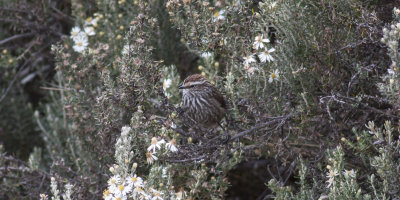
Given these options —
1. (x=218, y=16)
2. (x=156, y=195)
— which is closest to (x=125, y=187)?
(x=156, y=195)

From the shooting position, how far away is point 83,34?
18.0ft

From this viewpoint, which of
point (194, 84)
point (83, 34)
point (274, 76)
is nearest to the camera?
point (274, 76)

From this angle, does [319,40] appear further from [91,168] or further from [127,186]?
[91,168]

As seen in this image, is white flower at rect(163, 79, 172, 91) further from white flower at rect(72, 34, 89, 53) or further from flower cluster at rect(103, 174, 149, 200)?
flower cluster at rect(103, 174, 149, 200)

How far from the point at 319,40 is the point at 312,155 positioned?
1.11 meters

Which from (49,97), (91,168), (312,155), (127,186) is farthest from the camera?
(49,97)

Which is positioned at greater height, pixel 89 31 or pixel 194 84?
pixel 89 31

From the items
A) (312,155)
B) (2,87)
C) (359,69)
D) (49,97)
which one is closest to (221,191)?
(312,155)

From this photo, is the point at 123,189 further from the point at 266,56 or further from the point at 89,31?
the point at 89,31

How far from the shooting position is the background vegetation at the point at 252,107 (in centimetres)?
364

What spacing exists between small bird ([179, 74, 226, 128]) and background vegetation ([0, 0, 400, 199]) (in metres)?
0.13

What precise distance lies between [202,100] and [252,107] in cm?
71

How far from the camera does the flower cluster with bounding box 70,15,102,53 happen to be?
534 centimetres

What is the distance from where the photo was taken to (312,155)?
4.63 meters
